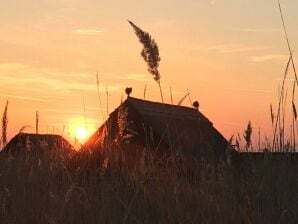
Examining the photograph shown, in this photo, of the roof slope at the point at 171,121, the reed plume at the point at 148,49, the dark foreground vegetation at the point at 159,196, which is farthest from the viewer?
the roof slope at the point at 171,121

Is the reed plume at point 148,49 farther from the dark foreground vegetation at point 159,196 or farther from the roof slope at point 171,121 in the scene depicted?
the roof slope at point 171,121

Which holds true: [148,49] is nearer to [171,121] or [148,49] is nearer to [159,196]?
[159,196]

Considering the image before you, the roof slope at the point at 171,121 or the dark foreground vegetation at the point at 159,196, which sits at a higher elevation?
the roof slope at the point at 171,121

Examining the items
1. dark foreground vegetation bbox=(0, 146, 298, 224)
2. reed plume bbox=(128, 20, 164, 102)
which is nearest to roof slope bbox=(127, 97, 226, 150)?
dark foreground vegetation bbox=(0, 146, 298, 224)

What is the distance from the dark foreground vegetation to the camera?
100 inches

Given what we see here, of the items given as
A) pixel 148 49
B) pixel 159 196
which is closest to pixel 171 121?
pixel 148 49

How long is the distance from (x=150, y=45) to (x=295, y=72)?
956mm

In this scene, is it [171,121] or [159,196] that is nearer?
[159,196]

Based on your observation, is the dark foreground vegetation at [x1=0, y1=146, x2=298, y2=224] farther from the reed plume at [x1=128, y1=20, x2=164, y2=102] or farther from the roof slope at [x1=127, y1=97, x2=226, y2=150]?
the roof slope at [x1=127, y1=97, x2=226, y2=150]

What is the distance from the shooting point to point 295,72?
3.49 meters

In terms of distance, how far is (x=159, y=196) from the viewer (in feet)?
9.17

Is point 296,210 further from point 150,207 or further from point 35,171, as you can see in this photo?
point 35,171

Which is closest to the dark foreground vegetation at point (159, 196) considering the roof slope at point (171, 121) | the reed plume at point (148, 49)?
the reed plume at point (148, 49)

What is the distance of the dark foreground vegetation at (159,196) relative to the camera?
8.34ft
